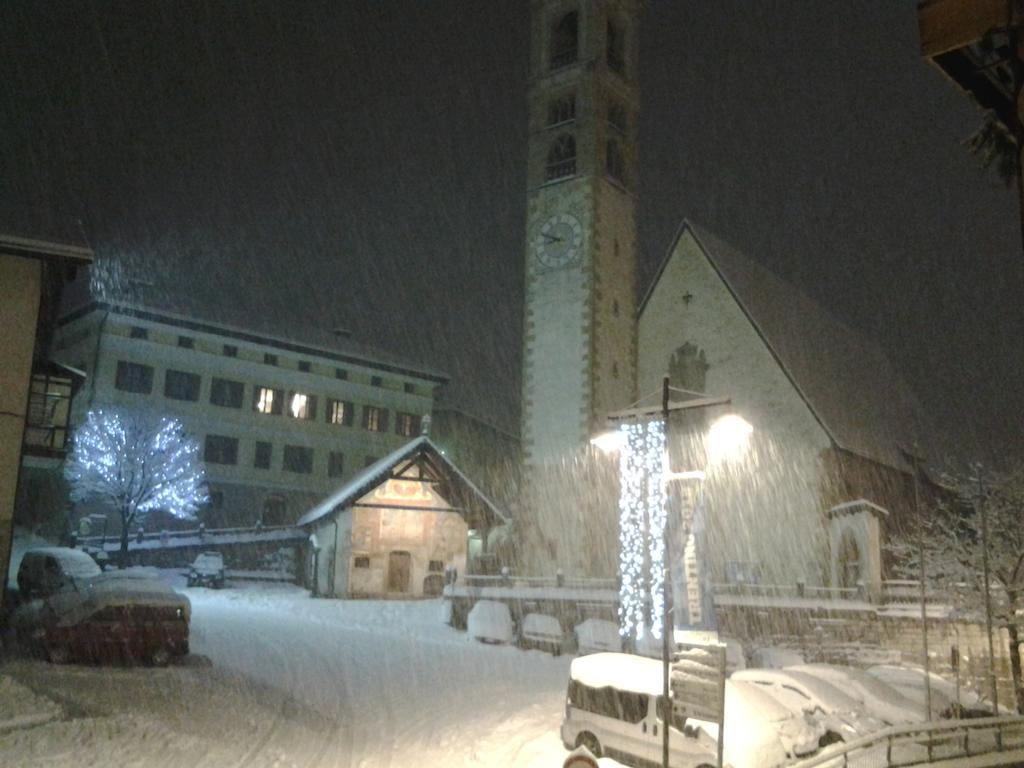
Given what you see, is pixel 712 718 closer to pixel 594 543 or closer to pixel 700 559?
pixel 700 559

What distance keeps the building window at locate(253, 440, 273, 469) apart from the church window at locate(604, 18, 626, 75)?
2948cm

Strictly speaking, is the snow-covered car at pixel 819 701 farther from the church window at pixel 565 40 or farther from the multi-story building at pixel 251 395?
the multi-story building at pixel 251 395

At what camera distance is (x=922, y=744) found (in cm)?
1395

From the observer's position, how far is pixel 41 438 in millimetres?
27172

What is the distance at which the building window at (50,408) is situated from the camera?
82.0ft

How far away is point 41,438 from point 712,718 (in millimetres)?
23598

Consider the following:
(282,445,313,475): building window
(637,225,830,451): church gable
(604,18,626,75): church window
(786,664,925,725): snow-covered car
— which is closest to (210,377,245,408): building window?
(282,445,313,475): building window

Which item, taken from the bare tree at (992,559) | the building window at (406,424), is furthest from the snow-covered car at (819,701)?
the building window at (406,424)

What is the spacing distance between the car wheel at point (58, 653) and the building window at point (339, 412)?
40.0 metres

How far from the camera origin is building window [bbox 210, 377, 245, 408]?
51.9 meters

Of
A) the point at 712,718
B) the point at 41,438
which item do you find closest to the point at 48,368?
the point at 41,438

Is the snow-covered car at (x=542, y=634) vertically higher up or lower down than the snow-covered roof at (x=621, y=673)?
lower down

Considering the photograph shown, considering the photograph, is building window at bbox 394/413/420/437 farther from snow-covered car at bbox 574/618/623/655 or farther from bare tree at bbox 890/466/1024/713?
bare tree at bbox 890/466/1024/713

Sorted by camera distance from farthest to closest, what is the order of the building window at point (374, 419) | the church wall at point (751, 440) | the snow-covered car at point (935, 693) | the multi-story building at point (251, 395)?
the building window at point (374, 419)
the multi-story building at point (251, 395)
the church wall at point (751, 440)
the snow-covered car at point (935, 693)
